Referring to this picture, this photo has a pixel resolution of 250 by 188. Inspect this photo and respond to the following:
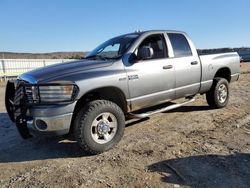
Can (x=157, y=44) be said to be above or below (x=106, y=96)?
above

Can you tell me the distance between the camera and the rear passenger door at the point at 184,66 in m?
6.43

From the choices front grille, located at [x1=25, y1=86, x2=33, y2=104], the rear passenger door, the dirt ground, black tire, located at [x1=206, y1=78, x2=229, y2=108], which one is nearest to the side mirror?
the rear passenger door

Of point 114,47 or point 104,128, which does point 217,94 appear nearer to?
point 114,47

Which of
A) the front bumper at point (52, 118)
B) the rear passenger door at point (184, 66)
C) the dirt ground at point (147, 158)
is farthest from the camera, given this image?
the rear passenger door at point (184, 66)

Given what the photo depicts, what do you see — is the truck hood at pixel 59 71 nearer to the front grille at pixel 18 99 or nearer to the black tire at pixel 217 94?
the front grille at pixel 18 99

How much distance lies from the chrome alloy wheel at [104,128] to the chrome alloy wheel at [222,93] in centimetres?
367

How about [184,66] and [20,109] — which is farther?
[184,66]

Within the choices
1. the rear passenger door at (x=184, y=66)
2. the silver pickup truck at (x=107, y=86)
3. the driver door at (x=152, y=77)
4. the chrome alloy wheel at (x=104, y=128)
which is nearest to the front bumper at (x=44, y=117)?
the silver pickup truck at (x=107, y=86)

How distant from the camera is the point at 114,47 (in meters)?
6.18

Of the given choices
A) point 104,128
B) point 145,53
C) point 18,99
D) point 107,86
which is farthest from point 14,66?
point 104,128

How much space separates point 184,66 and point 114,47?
157cm

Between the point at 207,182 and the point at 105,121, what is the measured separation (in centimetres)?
194

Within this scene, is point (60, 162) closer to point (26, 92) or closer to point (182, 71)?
point (26, 92)

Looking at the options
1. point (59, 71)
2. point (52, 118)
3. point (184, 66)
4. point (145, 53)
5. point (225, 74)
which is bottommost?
point (52, 118)
